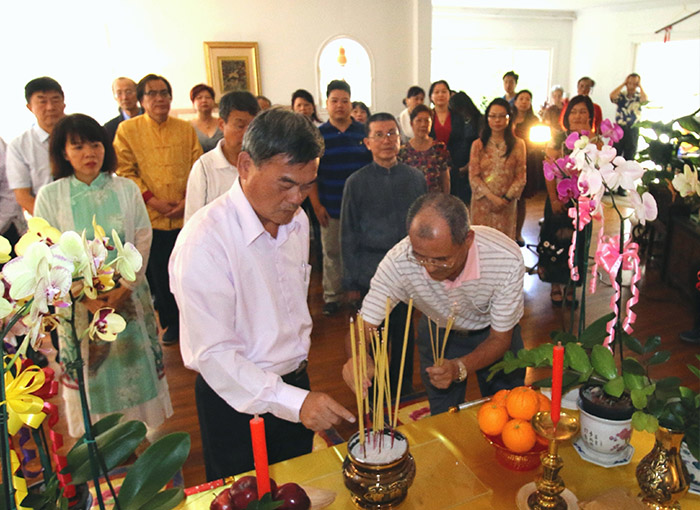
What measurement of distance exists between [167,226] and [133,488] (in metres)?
2.66

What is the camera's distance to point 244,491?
36.0 inches

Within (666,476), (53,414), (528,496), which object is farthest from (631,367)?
(53,414)

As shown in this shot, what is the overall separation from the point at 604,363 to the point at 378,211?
5.54ft

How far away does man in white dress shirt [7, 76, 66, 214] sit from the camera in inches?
113

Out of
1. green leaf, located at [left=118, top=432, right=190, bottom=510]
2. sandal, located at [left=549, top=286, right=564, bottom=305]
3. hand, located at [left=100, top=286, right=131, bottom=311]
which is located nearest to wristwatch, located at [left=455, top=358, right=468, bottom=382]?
green leaf, located at [left=118, top=432, right=190, bottom=510]

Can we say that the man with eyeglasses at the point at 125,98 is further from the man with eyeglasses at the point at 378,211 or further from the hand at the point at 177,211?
the man with eyeglasses at the point at 378,211

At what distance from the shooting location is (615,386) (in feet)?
3.62

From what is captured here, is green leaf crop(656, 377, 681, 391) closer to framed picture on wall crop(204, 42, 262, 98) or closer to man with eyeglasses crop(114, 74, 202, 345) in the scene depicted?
man with eyeglasses crop(114, 74, 202, 345)

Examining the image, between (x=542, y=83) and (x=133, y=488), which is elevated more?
(x=542, y=83)

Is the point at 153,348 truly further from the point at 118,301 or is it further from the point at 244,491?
the point at 244,491

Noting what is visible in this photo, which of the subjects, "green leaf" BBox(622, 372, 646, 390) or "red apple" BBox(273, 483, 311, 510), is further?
"green leaf" BBox(622, 372, 646, 390)

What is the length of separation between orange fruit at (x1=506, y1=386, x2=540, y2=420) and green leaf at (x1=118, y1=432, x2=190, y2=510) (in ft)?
2.47

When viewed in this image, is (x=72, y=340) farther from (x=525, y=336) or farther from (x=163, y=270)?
(x=525, y=336)

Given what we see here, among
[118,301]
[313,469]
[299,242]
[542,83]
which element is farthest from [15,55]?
[542,83]
